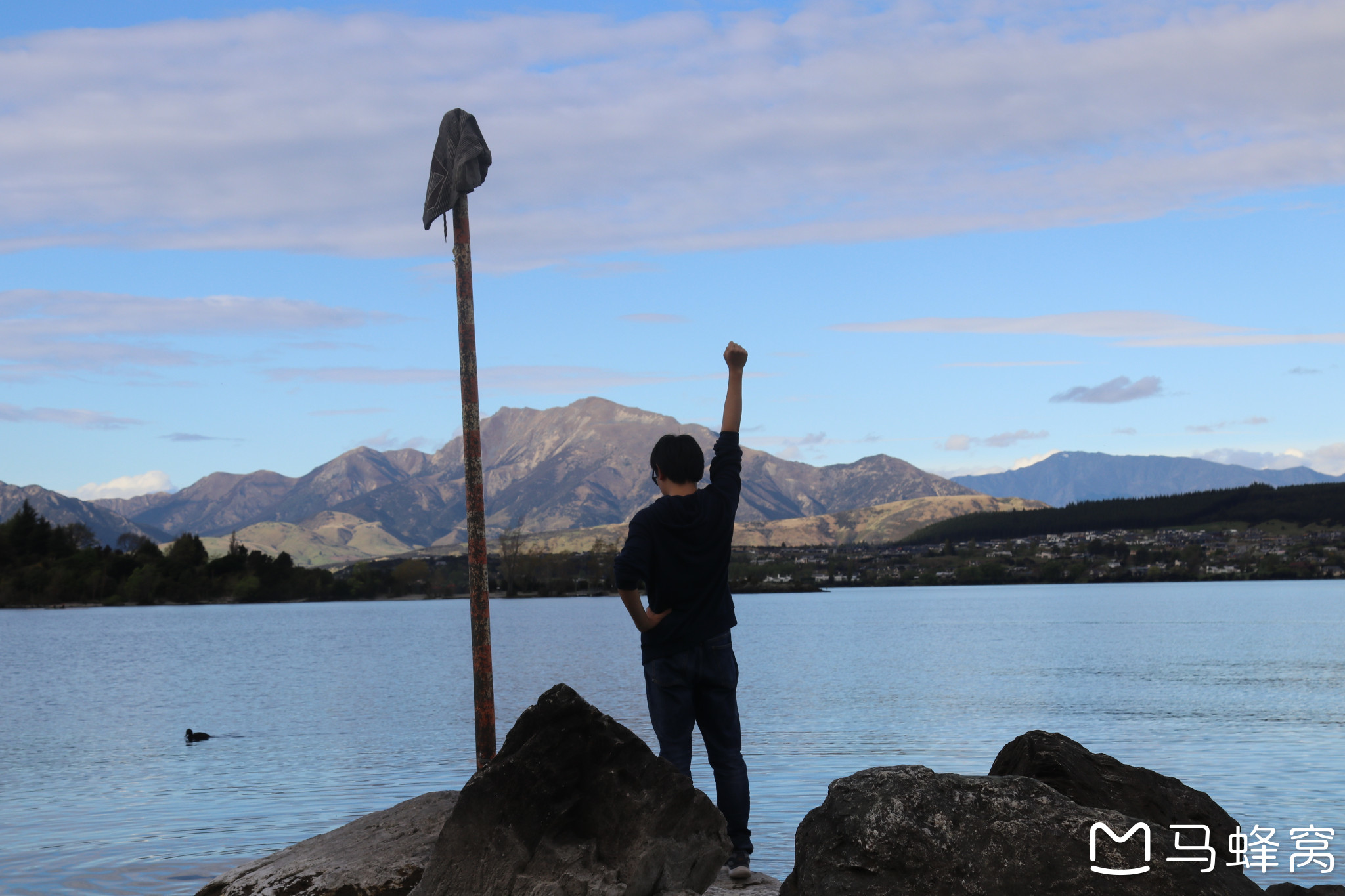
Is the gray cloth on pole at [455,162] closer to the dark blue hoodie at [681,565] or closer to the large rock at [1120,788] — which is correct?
the dark blue hoodie at [681,565]

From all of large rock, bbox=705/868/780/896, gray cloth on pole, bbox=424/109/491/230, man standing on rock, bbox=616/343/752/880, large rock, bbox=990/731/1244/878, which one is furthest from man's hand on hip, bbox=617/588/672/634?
gray cloth on pole, bbox=424/109/491/230

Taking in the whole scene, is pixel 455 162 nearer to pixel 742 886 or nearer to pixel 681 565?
pixel 681 565

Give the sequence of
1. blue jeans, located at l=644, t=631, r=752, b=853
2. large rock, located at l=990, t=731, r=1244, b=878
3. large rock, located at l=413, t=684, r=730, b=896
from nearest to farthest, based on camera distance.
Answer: blue jeans, located at l=644, t=631, r=752, b=853
large rock, located at l=990, t=731, r=1244, b=878
large rock, located at l=413, t=684, r=730, b=896

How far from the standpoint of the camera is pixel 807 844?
830cm

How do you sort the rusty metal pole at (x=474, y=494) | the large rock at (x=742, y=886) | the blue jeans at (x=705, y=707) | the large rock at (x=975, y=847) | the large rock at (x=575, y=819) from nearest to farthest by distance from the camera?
the large rock at (x=975, y=847) < the blue jeans at (x=705, y=707) < the large rock at (x=575, y=819) < the large rock at (x=742, y=886) < the rusty metal pole at (x=474, y=494)

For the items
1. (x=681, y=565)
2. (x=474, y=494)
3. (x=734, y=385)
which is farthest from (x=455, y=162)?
(x=681, y=565)

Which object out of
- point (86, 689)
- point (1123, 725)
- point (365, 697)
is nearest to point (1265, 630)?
point (1123, 725)

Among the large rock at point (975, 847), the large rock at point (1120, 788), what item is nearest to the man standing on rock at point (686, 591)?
the large rock at point (975, 847)

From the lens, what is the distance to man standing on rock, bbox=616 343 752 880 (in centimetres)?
912

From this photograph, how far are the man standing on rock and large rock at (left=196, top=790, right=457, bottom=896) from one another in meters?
3.23

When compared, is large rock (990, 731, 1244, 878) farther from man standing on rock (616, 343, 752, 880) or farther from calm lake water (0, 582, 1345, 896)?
calm lake water (0, 582, 1345, 896)

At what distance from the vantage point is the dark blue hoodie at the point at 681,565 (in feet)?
29.9

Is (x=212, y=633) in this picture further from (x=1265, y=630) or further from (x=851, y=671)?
(x=1265, y=630)

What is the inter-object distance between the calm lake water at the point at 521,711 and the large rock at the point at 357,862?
3.83 metres
